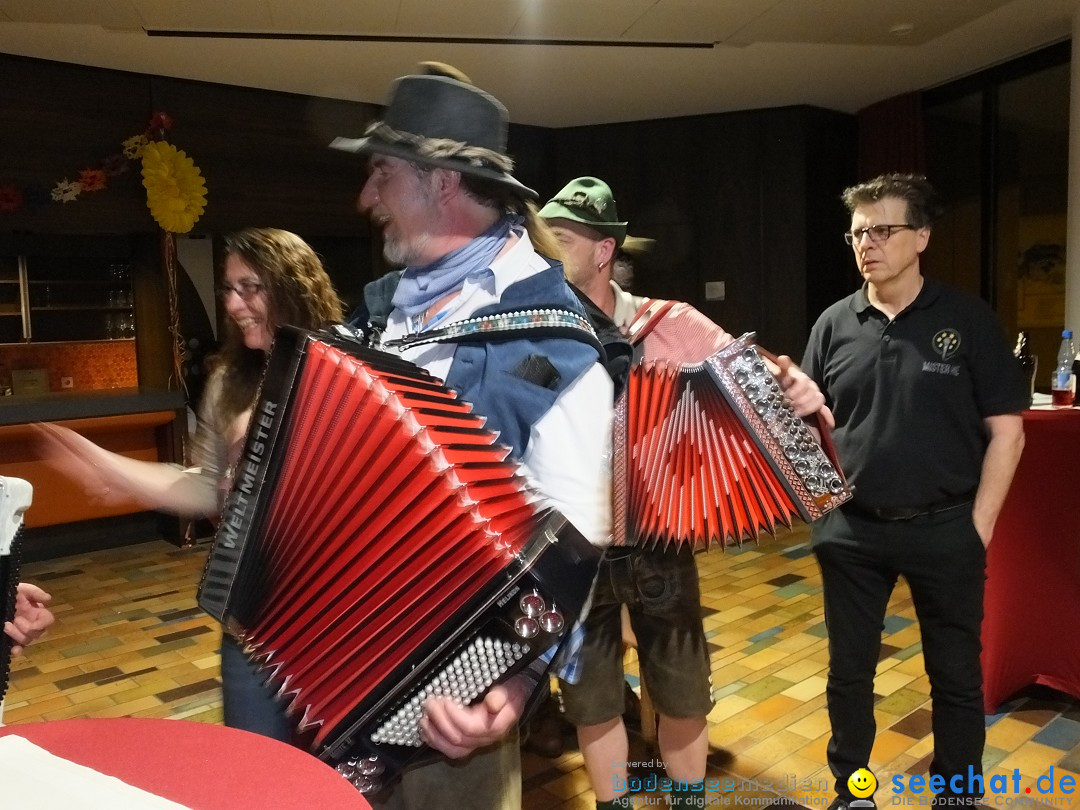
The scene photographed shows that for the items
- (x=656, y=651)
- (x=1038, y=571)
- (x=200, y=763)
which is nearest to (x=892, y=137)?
(x=1038, y=571)

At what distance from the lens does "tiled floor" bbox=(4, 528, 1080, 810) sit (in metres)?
2.29

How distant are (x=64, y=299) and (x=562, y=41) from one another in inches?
191

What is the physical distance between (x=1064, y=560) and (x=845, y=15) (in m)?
3.17

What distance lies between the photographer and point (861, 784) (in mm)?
1981

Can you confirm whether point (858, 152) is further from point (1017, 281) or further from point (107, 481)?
point (107, 481)

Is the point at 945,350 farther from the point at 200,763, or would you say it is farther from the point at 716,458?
the point at 200,763

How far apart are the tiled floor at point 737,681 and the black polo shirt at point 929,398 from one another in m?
0.54

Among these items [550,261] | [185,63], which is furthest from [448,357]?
[185,63]

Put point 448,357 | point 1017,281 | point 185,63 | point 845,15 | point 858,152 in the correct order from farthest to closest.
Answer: point 858,152 → point 1017,281 → point 185,63 → point 845,15 → point 448,357

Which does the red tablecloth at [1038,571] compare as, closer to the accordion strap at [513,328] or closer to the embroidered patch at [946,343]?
the embroidered patch at [946,343]

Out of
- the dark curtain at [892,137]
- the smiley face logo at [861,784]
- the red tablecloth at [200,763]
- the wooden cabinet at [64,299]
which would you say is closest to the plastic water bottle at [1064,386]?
the smiley face logo at [861,784]

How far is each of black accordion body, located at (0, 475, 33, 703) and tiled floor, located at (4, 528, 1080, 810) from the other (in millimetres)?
1489

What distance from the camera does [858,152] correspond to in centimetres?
663

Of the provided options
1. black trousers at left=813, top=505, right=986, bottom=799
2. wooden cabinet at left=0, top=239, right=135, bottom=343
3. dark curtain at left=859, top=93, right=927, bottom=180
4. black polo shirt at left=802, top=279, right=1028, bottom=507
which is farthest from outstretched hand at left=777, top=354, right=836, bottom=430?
wooden cabinet at left=0, top=239, right=135, bottom=343
